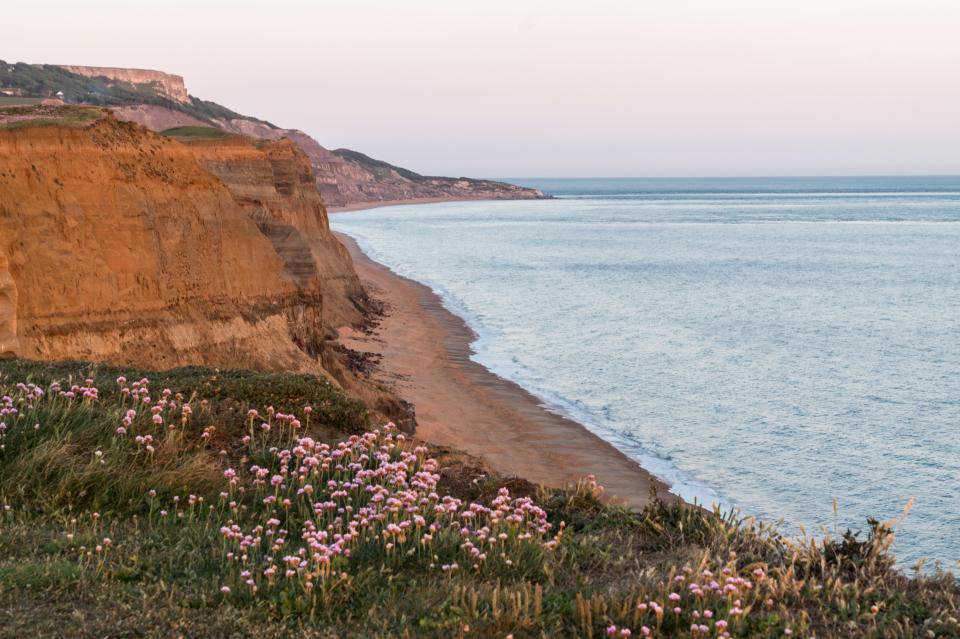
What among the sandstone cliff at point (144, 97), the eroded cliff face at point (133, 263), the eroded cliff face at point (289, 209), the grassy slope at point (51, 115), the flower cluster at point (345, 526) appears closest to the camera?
the flower cluster at point (345, 526)

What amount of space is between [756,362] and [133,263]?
2077cm

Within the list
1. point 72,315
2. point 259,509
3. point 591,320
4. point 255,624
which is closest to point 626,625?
point 255,624

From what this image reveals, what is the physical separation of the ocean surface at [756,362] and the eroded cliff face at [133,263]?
8.55 meters

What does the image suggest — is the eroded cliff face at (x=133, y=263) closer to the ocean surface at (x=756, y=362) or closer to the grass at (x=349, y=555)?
the grass at (x=349, y=555)

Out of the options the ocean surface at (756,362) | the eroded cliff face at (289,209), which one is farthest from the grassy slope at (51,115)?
the ocean surface at (756,362)

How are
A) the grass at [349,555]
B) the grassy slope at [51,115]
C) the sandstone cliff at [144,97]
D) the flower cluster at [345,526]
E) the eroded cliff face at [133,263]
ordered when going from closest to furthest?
the grass at [349,555]
the flower cluster at [345,526]
the eroded cliff face at [133,263]
the grassy slope at [51,115]
the sandstone cliff at [144,97]

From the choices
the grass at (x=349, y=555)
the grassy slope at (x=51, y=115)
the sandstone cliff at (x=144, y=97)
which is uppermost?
the sandstone cliff at (x=144, y=97)

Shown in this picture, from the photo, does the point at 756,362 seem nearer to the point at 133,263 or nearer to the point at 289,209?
the point at 289,209

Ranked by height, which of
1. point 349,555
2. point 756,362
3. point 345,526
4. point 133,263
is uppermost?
point 133,263

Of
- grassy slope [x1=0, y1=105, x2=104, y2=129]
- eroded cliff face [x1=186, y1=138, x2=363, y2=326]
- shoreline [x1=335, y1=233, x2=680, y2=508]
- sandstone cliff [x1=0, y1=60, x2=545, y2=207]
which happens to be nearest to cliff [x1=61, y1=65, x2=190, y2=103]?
sandstone cliff [x1=0, y1=60, x2=545, y2=207]

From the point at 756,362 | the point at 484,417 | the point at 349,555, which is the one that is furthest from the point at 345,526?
the point at 756,362

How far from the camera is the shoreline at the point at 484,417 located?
1834 cm

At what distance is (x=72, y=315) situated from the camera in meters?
17.1

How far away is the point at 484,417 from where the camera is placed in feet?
76.1
